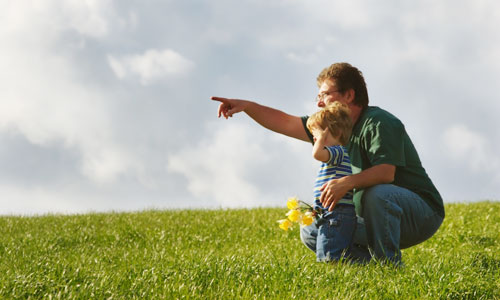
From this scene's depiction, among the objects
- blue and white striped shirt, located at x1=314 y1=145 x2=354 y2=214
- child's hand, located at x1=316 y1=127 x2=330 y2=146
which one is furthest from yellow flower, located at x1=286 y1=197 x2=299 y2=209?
child's hand, located at x1=316 y1=127 x2=330 y2=146

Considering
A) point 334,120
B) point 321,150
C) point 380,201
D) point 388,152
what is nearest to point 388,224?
point 380,201

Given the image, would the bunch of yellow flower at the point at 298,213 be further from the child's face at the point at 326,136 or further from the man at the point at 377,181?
the child's face at the point at 326,136

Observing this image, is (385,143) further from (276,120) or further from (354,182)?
(276,120)

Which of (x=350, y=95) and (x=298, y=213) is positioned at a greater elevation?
(x=350, y=95)

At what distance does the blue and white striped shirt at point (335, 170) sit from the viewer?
5.24 m

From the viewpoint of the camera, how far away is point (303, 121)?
6.48 m

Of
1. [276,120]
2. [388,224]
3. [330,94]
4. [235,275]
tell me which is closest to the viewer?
[235,275]

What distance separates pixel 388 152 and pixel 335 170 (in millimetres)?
549

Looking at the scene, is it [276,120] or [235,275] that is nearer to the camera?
[235,275]

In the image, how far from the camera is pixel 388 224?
530 cm

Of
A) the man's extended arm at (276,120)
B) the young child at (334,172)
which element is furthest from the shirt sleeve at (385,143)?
the man's extended arm at (276,120)

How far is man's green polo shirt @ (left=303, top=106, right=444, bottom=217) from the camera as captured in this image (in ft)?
17.3

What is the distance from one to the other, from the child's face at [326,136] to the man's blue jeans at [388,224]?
0.60m

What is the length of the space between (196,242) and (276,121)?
3537 mm
